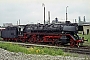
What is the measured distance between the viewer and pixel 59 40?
2470 cm

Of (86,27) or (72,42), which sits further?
(86,27)

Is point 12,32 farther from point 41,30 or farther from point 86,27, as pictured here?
point 86,27

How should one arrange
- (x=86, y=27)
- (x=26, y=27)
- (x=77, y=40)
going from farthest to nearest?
(x=86, y=27), (x=26, y=27), (x=77, y=40)

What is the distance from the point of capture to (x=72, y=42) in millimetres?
23953

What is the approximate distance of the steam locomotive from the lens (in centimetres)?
2423

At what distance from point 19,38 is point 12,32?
1.65 metres

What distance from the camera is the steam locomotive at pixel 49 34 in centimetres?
2423

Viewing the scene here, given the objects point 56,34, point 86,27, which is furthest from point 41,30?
point 86,27

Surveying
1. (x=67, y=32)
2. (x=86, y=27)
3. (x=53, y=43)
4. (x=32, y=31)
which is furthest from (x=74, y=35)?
(x=86, y=27)

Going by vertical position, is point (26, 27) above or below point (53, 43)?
above

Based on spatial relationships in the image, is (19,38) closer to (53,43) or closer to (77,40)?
(53,43)

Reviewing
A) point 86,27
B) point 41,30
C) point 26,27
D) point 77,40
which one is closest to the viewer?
point 77,40

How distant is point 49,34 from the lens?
26203 mm

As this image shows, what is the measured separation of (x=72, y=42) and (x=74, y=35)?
1470 millimetres
